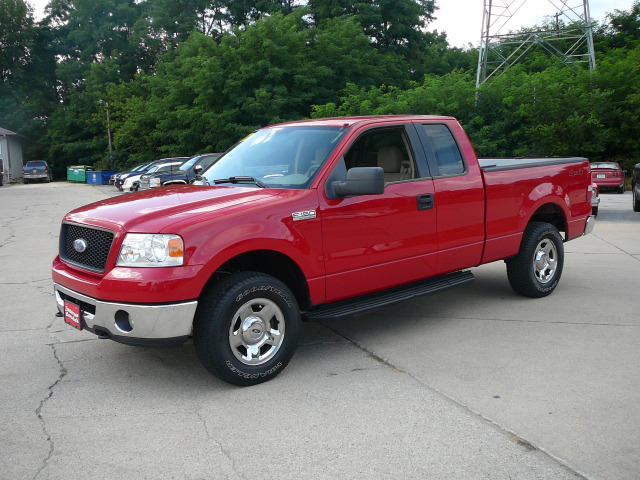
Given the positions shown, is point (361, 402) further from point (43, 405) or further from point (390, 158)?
point (390, 158)

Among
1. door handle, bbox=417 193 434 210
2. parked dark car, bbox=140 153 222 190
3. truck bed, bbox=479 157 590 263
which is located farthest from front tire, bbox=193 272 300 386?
parked dark car, bbox=140 153 222 190

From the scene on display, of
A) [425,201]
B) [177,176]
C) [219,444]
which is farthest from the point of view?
[177,176]

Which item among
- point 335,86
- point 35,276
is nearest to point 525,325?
point 35,276

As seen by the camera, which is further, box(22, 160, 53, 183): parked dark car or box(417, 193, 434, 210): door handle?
box(22, 160, 53, 183): parked dark car

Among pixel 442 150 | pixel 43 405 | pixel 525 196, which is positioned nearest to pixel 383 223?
pixel 442 150

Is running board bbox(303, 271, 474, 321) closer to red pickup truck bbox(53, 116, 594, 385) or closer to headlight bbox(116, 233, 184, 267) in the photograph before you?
red pickup truck bbox(53, 116, 594, 385)

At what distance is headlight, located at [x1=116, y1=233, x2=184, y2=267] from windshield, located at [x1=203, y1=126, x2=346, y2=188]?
1192 millimetres

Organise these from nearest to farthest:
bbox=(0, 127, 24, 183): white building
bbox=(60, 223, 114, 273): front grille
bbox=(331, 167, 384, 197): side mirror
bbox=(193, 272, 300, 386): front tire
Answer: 1. bbox=(193, 272, 300, 386): front tire
2. bbox=(60, 223, 114, 273): front grille
3. bbox=(331, 167, 384, 197): side mirror
4. bbox=(0, 127, 24, 183): white building

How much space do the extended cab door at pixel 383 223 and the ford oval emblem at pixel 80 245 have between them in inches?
69.1

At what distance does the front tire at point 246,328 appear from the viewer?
4379mm

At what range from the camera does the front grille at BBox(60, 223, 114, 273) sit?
453 cm

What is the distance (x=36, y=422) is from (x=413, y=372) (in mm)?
2606

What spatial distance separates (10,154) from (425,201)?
2494 inches

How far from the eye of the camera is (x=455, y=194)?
5930 mm
